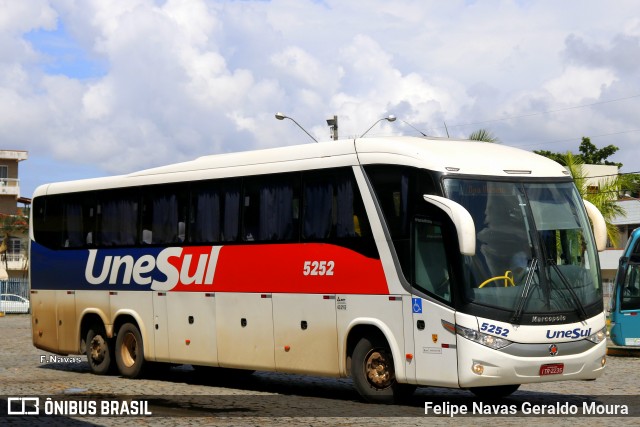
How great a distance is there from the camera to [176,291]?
20.7m

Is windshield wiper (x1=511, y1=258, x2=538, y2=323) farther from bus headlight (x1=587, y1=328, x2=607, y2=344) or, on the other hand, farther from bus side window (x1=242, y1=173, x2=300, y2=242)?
bus side window (x1=242, y1=173, x2=300, y2=242)

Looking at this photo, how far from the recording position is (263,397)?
17922 millimetres

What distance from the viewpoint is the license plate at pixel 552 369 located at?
15152mm

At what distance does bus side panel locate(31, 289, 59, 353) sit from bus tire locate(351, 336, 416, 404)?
9363mm

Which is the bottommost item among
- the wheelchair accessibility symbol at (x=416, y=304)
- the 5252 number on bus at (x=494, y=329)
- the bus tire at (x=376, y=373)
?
the bus tire at (x=376, y=373)

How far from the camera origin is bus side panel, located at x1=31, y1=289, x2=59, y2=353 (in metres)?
24.1

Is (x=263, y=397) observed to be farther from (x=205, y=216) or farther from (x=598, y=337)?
(x=598, y=337)

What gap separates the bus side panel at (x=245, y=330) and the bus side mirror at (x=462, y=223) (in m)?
4.39

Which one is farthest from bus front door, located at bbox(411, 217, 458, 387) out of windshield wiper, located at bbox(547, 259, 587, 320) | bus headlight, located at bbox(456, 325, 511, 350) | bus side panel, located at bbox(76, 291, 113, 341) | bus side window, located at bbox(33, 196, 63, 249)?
bus side window, located at bbox(33, 196, 63, 249)

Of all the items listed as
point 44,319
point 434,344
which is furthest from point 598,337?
point 44,319

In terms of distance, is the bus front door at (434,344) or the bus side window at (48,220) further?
the bus side window at (48,220)

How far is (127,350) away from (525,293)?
377 inches

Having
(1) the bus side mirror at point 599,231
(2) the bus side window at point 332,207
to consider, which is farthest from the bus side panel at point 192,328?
(1) the bus side mirror at point 599,231

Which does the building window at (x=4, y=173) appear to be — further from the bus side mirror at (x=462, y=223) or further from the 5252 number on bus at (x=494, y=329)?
the 5252 number on bus at (x=494, y=329)
